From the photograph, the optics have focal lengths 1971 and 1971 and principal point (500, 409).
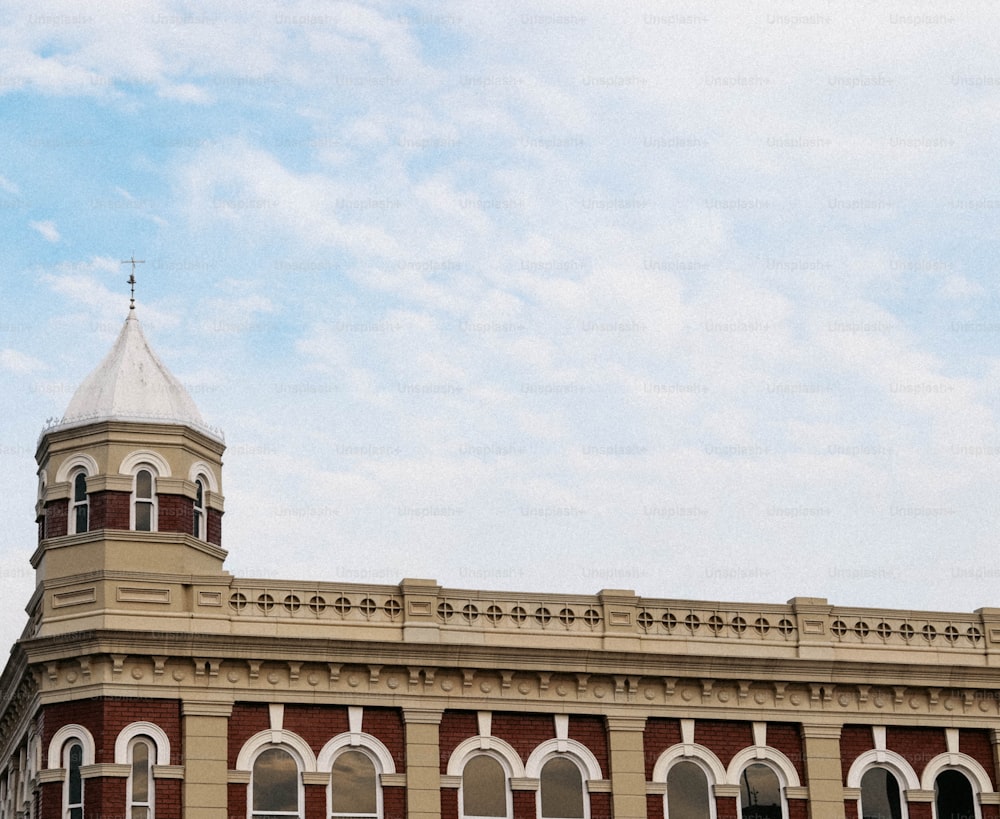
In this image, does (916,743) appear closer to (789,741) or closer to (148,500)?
(789,741)

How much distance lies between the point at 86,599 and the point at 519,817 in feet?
30.2

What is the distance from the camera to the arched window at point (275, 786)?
36.3 m

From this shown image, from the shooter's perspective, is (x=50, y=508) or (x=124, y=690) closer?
(x=124, y=690)

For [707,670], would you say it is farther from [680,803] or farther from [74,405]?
Answer: [74,405]

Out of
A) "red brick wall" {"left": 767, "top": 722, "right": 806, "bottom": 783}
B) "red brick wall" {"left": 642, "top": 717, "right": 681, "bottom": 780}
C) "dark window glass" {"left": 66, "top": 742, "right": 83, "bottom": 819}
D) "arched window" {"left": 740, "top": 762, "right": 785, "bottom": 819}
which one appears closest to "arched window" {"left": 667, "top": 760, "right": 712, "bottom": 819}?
"red brick wall" {"left": 642, "top": 717, "right": 681, "bottom": 780}

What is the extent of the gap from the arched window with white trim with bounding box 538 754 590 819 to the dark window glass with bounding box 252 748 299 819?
15.6ft

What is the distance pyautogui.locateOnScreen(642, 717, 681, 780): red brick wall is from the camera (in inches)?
1515

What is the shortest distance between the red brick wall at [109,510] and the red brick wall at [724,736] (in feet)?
39.3

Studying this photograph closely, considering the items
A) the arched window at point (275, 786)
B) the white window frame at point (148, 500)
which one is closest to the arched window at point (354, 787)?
the arched window at point (275, 786)

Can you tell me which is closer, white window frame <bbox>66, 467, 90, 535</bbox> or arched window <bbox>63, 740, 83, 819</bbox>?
arched window <bbox>63, 740, 83, 819</bbox>

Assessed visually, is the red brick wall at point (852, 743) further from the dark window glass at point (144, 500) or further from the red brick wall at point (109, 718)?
the dark window glass at point (144, 500)

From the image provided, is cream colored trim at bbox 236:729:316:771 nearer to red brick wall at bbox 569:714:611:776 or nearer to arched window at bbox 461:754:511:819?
arched window at bbox 461:754:511:819

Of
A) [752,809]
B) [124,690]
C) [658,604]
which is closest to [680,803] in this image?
[752,809]

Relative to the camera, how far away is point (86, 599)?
122 ft
